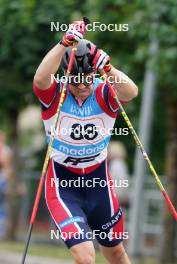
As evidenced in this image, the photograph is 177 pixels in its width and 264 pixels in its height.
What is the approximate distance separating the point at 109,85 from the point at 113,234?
1.23 meters

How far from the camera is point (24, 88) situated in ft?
55.5

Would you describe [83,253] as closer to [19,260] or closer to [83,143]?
[83,143]

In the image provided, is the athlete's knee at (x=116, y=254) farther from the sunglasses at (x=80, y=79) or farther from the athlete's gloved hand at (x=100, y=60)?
the athlete's gloved hand at (x=100, y=60)

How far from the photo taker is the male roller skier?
27.4 ft

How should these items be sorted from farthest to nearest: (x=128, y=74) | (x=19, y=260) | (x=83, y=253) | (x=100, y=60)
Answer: (x=128, y=74) → (x=19, y=260) → (x=100, y=60) → (x=83, y=253)

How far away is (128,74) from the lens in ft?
49.7

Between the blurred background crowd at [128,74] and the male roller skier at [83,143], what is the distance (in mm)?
4974

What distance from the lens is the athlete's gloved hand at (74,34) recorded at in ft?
26.9

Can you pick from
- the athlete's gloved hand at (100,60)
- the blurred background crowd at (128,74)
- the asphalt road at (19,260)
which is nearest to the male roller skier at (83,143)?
the athlete's gloved hand at (100,60)

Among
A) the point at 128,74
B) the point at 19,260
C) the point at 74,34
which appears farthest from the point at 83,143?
the point at 128,74

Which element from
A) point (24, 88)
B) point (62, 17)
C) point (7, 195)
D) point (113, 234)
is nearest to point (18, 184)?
point (7, 195)

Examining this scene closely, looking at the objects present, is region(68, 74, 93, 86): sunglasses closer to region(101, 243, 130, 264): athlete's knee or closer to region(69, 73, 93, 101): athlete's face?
region(69, 73, 93, 101): athlete's face

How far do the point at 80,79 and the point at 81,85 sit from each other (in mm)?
49

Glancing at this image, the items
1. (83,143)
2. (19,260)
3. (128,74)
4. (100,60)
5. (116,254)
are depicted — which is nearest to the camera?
(100,60)
